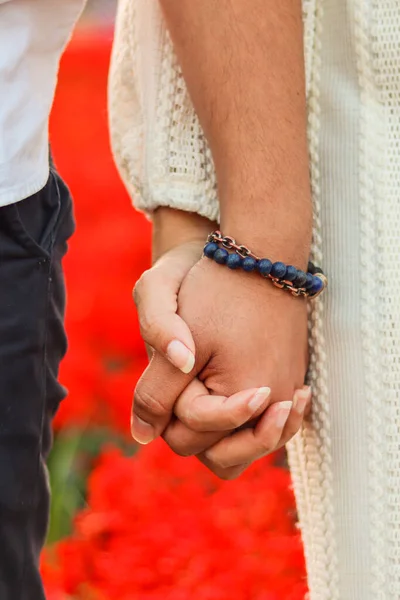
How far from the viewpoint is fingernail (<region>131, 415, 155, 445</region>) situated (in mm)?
1124

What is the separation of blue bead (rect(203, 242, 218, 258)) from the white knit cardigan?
4.0 inches

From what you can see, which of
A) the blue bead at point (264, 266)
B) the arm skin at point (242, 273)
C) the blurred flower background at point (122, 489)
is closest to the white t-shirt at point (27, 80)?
the arm skin at point (242, 273)

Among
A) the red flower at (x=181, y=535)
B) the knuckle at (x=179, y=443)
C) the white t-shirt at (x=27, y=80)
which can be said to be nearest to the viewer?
the white t-shirt at (x=27, y=80)

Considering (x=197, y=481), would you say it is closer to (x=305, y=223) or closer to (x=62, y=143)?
(x=305, y=223)

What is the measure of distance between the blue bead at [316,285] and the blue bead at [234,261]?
3.4 inches

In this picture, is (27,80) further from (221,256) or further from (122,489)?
(122,489)

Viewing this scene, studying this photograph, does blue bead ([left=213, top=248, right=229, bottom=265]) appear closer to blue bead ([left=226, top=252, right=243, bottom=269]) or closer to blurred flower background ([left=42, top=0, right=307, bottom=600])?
blue bead ([left=226, top=252, right=243, bottom=269])

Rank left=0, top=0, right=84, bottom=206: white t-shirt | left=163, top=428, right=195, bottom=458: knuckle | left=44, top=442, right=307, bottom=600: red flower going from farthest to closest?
1. left=44, top=442, right=307, bottom=600: red flower
2. left=163, top=428, right=195, bottom=458: knuckle
3. left=0, top=0, right=84, bottom=206: white t-shirt

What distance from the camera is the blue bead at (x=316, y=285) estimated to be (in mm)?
1087

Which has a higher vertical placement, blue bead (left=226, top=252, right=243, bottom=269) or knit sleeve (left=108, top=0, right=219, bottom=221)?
knit sleeve (left=108, top=0, right=219, bottom=221)

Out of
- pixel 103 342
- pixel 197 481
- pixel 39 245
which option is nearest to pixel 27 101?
pixel 39 245

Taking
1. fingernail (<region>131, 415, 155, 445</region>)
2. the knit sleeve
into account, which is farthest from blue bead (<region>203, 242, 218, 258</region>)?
fingernail (<region>131, 415, 155, 445</region>)

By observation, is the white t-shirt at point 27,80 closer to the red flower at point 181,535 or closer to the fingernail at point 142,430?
the fingernail at point 142,430

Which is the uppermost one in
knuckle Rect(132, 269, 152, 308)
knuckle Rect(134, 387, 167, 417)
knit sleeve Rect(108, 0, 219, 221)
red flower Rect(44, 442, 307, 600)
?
knit sleeve Rect(108, 0, 219, 221)
